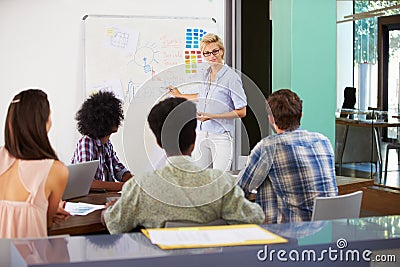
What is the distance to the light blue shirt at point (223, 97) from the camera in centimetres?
428

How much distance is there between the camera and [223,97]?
4547 mm

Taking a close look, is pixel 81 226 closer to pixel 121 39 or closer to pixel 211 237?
pixel 211 237

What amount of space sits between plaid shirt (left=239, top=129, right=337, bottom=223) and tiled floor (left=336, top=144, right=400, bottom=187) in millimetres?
3945

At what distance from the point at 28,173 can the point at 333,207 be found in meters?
1.22

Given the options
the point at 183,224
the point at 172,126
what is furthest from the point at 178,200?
the point at 172,126

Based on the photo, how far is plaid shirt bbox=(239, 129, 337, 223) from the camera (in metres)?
3.08

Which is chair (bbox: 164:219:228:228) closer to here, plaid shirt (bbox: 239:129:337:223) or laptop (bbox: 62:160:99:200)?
plaid shirt (bbox: 239:129:337:223)

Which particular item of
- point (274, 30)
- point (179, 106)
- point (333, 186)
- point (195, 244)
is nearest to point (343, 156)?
point (274, 30)

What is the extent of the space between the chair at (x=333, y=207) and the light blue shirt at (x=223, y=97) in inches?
59.7

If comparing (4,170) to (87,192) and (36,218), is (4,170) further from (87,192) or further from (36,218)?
(87,192)

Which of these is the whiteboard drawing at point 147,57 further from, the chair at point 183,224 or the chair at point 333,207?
the chair at point 183,224

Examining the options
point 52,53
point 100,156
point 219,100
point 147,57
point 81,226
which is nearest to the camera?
point 81,226

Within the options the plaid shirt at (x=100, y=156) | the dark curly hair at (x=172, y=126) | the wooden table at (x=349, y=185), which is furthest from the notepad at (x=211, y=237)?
the wooden table at (x=349, y=185)

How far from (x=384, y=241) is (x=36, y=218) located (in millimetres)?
1241
